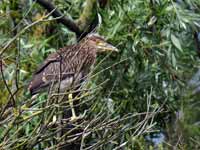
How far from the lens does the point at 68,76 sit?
620cm

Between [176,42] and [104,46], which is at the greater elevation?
[104,46]

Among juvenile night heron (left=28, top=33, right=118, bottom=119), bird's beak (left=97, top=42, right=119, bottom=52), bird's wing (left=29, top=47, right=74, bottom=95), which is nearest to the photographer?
juvenile night heron (left=28, top=33, right=118, bottom=119)

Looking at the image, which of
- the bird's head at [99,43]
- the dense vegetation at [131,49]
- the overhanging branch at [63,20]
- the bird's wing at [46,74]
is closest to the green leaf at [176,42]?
the dense vegetation at [131,49]

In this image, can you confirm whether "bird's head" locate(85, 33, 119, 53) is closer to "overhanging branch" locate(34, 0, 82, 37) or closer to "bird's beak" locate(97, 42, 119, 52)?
"bird's beak" locate(97, 42, 119, 52)

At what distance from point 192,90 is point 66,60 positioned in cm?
264

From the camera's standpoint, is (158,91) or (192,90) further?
(192,90)

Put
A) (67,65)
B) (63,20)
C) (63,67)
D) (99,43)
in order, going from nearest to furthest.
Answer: (67,65) < (63,67) < (99,43) < (63,20)

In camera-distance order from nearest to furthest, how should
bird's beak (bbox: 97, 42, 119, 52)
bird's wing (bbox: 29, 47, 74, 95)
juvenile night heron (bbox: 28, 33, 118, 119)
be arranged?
juvenile night heron (bbox: 28, 33, 118, 119)
bird's wing (bbox: 29, 47, 74, 95)
bird's beak (bbox: 97, 42, 119, 52)

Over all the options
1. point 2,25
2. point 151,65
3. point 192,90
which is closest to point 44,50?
point 2,25

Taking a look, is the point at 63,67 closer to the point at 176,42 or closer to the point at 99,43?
the point at 99,43

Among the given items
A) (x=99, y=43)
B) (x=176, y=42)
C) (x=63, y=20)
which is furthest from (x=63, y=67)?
(x=176, y=42)

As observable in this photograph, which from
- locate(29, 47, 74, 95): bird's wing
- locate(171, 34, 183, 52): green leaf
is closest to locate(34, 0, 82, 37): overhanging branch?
locate(29, 47, 74, 95): bird's wing

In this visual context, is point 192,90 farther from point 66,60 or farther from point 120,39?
point 66,60

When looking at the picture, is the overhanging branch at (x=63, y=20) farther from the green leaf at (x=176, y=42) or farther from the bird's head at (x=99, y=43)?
the green leaf at (x=176, y=42)
